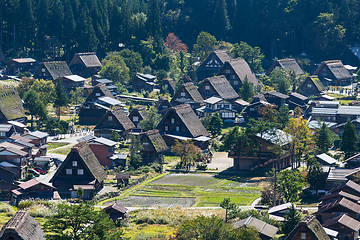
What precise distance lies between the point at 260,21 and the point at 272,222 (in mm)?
99742

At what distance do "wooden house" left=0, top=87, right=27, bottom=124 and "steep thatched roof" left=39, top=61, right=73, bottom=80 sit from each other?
640 inches

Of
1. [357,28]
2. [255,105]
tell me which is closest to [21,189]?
[255,105]

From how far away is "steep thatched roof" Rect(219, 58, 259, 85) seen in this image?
109544mm

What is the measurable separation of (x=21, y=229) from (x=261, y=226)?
16235mm

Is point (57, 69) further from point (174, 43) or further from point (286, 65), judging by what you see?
point (286, 65)

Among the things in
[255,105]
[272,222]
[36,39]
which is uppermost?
[36,39]

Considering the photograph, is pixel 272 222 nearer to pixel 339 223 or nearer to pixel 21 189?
pixel 339 223

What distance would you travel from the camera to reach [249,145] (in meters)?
69.1

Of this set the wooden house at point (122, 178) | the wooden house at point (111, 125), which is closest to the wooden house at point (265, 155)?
the wooden house at point (122, 178)

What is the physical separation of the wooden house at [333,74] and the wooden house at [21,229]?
3313 inches

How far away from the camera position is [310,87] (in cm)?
10756

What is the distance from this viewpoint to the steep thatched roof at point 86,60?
4409 inches

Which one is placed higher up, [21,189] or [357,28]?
[357,28]

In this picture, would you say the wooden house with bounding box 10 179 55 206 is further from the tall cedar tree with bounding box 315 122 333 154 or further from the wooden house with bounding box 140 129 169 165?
the tall cedar tree with bounding box 315 122 333 154
